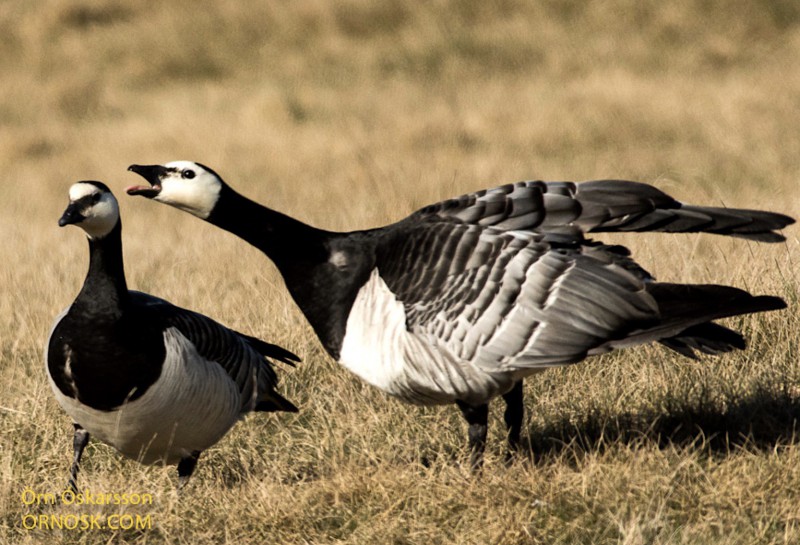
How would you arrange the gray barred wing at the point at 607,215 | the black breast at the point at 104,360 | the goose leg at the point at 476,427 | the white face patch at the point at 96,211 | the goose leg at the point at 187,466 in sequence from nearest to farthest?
1. the gray barred wing at the point at 607,215
2. the goose leg at the point at 476,427
3. the black breast at the point at 104,360
4. the white face patch at the point at 96,211
5. the goose leg at the point at 187,466

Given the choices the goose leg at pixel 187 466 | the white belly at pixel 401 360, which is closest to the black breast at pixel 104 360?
the goose leg at pixel 187 466

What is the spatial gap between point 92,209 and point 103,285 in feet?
1.22

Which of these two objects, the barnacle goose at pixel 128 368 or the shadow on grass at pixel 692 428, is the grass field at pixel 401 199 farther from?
the barnacle goose at pixel 128 368

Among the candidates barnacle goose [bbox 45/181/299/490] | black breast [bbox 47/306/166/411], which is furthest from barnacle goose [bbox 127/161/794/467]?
black breast [bbox 47/306/166/411]

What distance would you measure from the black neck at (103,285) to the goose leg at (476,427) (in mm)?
1606

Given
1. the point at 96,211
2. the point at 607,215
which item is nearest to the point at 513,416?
the point at 607,215

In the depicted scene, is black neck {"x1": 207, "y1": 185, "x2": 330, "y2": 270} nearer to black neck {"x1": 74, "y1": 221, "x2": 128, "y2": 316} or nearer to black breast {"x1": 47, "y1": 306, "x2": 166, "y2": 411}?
black neck {"x1": 74, "y1": 221, "x2": 128, "y2": 316}

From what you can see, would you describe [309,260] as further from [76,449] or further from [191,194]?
[76,449]

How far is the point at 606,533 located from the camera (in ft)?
14.0

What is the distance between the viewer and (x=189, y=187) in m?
5.11

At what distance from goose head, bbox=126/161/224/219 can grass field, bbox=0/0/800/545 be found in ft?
4.09

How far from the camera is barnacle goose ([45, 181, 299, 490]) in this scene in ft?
16.4

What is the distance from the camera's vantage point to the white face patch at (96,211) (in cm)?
520

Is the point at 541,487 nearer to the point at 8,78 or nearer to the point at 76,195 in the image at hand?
the point at 76,195
